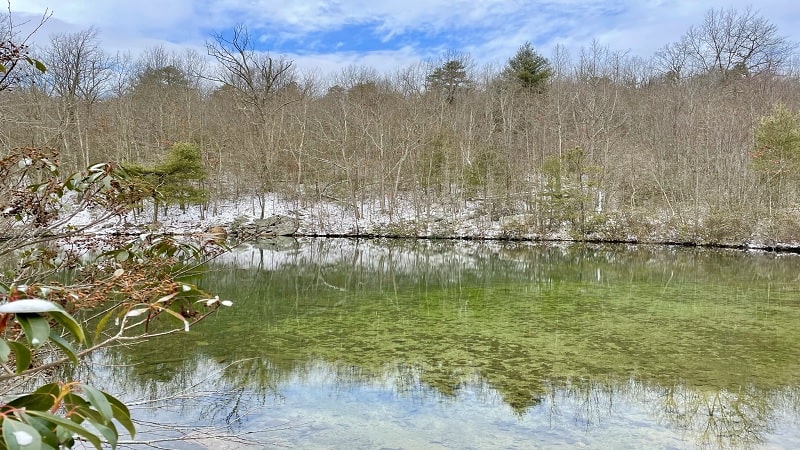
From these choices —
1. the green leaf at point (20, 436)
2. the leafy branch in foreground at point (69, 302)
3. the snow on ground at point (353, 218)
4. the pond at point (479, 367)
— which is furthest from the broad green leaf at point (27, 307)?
the snow on ground at point (353, 218)

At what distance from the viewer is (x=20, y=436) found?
0.66m

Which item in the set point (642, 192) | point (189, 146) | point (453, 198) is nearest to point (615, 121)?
point (642, 192)

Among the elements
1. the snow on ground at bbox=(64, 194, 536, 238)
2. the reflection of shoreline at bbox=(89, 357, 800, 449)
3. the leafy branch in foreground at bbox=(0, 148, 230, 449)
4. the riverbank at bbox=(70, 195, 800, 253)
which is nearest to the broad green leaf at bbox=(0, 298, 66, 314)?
the leafy branch in foreground at bbox=(0, 148, 230, 449)

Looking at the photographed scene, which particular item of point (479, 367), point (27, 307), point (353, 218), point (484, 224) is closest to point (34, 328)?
point (27, 307)

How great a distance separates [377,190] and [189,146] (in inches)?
427

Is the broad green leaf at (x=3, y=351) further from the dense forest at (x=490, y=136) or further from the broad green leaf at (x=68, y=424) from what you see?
the dense forest at (x=490, y=136)

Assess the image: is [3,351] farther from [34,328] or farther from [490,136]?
[490,136]

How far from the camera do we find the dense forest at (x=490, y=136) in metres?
24.3

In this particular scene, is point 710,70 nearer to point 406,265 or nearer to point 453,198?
point 453,198

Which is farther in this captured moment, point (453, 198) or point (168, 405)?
point (453, 198)

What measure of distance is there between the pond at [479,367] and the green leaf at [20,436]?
1.92 metres

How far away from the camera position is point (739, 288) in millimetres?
11961

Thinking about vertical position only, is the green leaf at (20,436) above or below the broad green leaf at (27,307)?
below

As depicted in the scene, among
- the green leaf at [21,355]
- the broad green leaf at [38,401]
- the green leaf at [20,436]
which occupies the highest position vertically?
the green leaf at [21,355]
